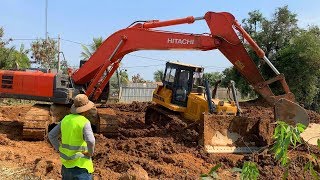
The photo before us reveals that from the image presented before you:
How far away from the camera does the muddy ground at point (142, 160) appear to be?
800cm

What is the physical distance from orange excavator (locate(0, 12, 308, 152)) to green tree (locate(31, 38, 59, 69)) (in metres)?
20.6

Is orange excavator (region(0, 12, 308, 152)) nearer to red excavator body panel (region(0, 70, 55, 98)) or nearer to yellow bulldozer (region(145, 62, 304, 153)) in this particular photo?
red excavator body panel (region(0, 70, 55, 98))

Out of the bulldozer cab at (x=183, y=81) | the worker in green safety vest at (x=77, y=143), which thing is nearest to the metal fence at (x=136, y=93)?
the bulldozer cab at (x=183, y=81)

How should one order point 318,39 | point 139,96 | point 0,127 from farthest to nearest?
point 139,96, point 318,39, point 0,127

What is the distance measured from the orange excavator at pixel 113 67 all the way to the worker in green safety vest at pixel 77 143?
245 inches

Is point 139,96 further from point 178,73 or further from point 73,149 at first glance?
point 73,149

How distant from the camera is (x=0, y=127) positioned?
12.7 meters

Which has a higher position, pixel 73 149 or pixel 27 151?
pixel 73 149

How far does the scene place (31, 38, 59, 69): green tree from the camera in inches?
1281

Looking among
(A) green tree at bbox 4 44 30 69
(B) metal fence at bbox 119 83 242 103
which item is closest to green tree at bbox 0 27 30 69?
(A) green tree at bbox 4 44 30 69

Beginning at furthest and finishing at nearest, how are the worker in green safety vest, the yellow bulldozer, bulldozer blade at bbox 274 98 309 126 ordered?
the yellow bulldozer, bulldozer blade at bbox 274 98 309 126, the worker in green safety vest

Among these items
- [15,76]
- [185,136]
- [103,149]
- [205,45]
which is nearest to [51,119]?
[15,76]

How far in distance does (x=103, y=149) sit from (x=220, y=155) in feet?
8.88

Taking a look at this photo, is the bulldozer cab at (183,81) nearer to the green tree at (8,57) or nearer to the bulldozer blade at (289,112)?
the bulldozer blade at (289,112)
